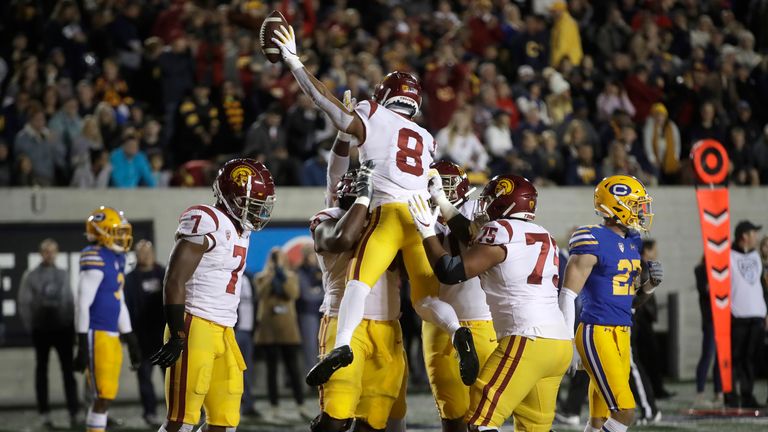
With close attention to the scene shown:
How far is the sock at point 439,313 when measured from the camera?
696 centimetres

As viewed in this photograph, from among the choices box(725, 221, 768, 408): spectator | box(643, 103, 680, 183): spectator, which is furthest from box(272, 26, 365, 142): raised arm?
box(643, 103, 680, 183): spectator

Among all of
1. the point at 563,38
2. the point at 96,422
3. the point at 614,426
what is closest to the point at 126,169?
the point at 96,422

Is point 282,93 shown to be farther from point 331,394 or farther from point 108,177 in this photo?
point 331,394

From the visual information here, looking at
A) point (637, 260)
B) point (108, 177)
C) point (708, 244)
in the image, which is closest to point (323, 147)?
point (108, 177)

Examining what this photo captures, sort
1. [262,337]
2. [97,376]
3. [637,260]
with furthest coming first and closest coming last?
[262,337], [97,376], [637,260]

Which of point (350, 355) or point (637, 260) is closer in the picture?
point (350, 355)

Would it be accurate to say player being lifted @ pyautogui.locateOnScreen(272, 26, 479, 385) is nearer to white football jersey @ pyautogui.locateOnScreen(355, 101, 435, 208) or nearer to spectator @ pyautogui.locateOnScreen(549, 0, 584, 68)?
white football jersey @ pyautogui.locateOnScreen(355, 101, 435, 208)

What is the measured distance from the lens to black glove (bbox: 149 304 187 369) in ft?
22.0

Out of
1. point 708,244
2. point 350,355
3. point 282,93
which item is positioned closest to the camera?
point 350,355

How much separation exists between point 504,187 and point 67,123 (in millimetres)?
8177

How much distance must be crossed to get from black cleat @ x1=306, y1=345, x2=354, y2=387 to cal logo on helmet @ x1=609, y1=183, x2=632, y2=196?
2.25m

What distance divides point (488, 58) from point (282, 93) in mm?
3676

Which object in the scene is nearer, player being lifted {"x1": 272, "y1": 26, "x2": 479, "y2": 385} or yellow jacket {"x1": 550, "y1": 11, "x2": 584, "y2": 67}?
player being lifted {"x1": 272, "y1": 26, "x2": 479, "y2": 385}

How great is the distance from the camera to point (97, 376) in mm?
9367
